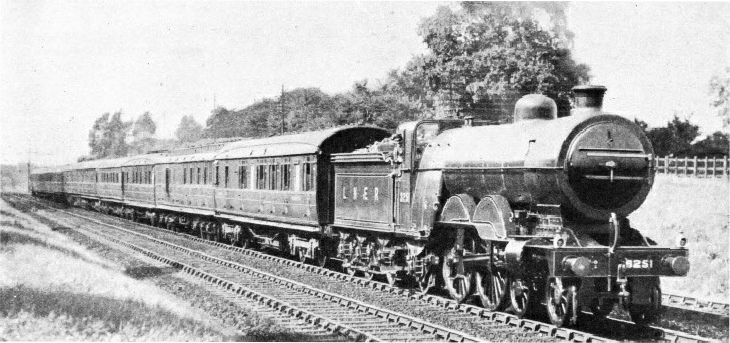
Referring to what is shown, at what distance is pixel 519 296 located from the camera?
11.5 m

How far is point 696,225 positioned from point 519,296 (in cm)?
1201

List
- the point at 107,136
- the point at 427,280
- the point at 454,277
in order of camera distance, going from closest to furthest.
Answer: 1. the point at 454,277
2. the point at 427,280
3. the point at 107,136

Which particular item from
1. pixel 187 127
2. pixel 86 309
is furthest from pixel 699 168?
pixel 187 127

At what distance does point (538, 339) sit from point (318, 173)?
918 cm

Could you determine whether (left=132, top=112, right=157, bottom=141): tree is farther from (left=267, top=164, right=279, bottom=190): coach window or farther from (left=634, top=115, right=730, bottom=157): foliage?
(left=267, top=164, right=279, bottom=190): coach window

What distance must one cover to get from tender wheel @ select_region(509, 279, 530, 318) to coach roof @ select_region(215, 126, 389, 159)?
766 centimetres

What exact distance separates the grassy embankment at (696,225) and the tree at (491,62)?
5710mm

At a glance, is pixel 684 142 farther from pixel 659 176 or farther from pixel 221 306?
pixel 221 306

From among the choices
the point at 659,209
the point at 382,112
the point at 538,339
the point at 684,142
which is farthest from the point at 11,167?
the point at 538,339

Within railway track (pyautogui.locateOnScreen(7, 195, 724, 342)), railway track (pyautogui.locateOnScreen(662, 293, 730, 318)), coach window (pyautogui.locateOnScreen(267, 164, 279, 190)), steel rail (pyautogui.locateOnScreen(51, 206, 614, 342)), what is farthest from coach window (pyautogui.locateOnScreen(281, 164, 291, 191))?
railway track (pyautogui.locateOnScreen(662, 293, 730, 318))

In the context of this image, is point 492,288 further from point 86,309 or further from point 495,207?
point 86,309

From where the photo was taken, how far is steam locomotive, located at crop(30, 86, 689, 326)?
1042cm

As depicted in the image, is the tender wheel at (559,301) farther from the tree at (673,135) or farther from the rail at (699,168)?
the tree at (673,135)

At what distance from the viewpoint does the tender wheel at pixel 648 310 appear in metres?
10.7
